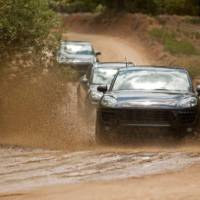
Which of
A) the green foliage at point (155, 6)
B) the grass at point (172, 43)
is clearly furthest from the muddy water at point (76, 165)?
the green foliage at point (155, 6)

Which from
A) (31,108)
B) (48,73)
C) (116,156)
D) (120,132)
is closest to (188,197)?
(116,156)

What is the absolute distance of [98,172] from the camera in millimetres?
11227

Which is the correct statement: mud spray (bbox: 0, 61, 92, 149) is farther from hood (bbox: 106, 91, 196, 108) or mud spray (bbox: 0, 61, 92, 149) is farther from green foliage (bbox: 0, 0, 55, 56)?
hood (bbox: 106, 91, 196, 108)

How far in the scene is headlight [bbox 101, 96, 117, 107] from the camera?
14.6m

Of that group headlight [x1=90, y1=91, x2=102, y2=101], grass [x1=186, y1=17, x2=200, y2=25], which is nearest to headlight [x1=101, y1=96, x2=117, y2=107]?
headlight [x1=90, y1=91, x2=102, y2=101]

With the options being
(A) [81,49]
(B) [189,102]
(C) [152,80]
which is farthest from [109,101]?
(A) [81,49]

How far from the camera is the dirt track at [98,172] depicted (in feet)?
31.3

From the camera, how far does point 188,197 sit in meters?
9.14

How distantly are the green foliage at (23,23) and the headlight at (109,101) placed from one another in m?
3.76

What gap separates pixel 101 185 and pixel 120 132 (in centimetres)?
440

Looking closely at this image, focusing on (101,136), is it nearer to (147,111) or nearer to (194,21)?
(147,111)

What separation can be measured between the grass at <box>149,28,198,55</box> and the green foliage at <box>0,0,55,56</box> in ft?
92.7

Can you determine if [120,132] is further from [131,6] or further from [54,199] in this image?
[131,6]

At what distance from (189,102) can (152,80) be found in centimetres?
133
